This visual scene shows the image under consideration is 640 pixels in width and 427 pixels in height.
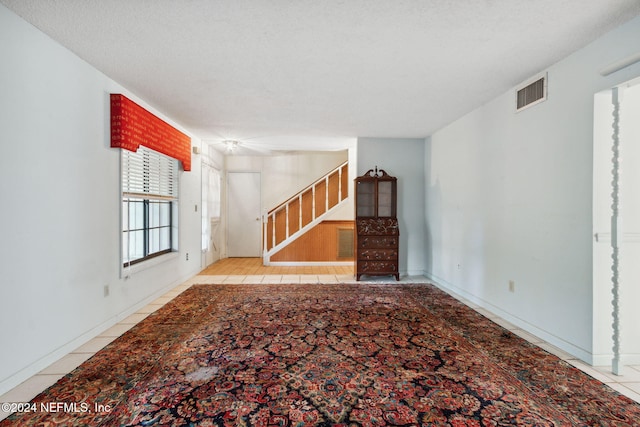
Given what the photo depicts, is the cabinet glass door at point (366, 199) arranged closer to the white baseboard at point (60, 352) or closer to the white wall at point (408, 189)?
the white wall at point (408, 189)

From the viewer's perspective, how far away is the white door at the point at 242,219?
27.3 ft

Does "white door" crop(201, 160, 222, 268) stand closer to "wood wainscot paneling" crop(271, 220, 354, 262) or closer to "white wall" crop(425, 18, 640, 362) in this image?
"wood wainscot paneling" crop(271, 220, 354, 262)

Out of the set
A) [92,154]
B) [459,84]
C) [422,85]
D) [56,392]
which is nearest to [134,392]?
[56,392]

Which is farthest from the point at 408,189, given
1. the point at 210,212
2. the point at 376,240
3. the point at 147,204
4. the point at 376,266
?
the point at 147,204

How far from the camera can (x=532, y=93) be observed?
10.9ft

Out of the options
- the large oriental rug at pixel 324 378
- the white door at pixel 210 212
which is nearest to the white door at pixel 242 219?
the white door at pixel 210 212

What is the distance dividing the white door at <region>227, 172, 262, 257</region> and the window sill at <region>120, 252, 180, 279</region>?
3146 mm

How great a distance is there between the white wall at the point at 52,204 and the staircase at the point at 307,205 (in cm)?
414

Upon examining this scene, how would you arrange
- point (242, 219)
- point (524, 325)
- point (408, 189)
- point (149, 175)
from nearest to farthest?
point (524, 325), point (149, 175), point (408, 189), point (242, 219)

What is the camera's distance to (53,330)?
2.61m

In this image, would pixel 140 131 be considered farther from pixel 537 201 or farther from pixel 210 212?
pixel 537 201

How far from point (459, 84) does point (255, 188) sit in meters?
5.82

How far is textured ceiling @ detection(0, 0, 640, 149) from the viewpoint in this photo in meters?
2.20

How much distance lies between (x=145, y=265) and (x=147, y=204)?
84 centimetres
